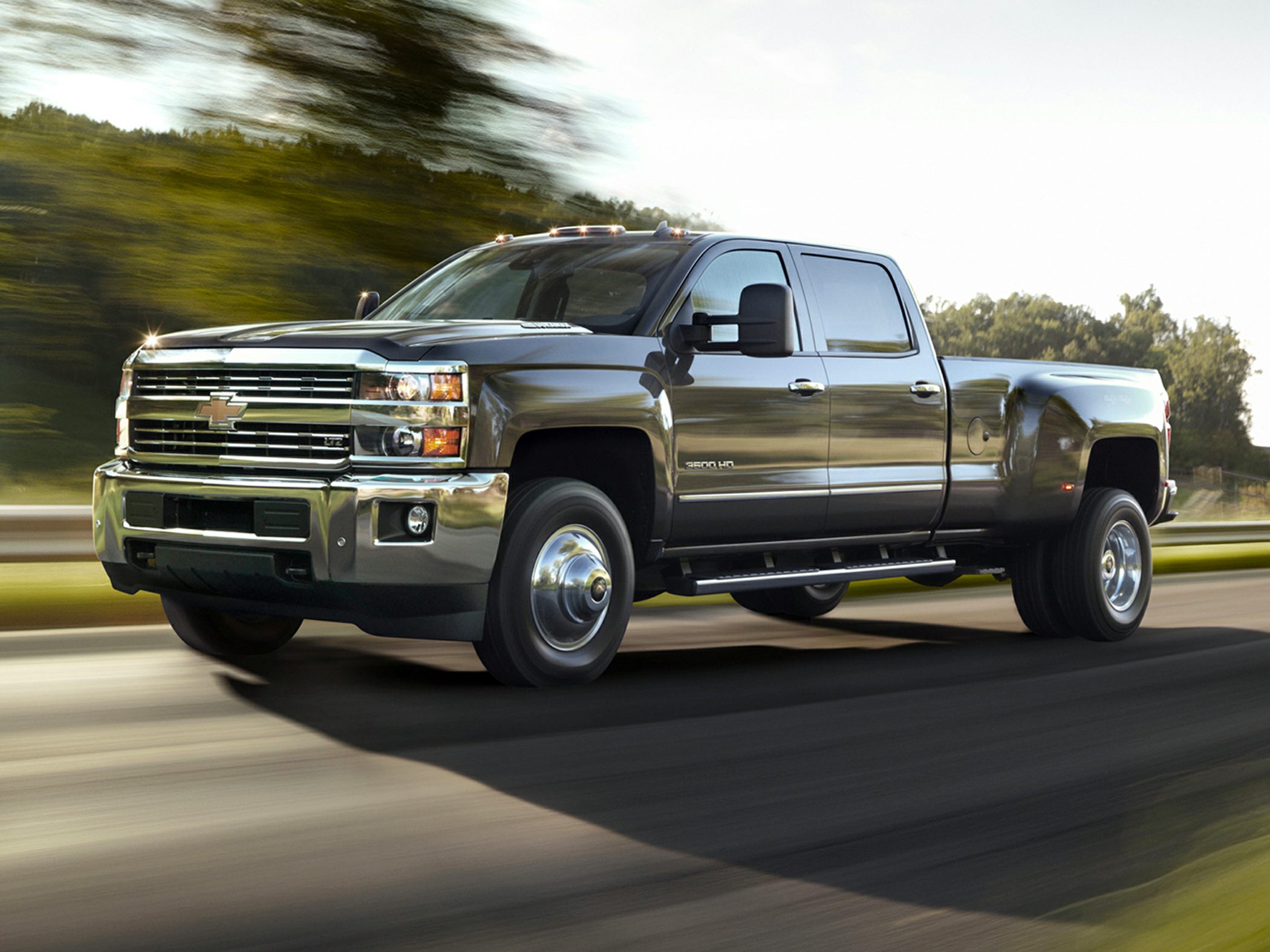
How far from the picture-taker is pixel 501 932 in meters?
3.52

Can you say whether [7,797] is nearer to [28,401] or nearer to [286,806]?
[286,806]

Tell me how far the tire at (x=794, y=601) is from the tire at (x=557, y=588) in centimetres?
344

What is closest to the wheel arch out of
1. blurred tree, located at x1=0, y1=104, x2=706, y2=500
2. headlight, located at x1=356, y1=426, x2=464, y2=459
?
headlight, located at x1=356, y1=426, x2=464, y2=459

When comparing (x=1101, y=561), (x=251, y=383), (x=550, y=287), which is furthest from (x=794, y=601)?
(x=251, y=383)

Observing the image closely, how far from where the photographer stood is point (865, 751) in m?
5.68

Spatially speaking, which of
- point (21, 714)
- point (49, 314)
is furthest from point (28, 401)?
point (21, 714)

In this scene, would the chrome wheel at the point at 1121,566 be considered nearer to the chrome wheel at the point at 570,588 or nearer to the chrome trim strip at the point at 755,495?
the chrome trim strip at the point at 755,495

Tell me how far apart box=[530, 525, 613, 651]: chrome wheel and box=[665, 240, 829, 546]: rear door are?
0.60 metres

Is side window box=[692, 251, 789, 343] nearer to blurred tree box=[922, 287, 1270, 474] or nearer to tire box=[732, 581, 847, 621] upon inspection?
tire box=[732, 581, 847, 621]

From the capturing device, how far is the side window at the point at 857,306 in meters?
8.00

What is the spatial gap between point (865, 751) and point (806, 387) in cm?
235

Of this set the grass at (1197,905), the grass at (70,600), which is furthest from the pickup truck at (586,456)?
the grass at (1197,905)

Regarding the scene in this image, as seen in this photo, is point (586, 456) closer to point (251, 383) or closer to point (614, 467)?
point (614, 467)

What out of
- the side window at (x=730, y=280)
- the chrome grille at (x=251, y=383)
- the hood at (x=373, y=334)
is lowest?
the chrome grille at (x=251, y=383)
